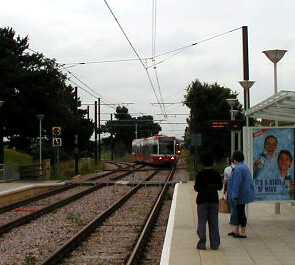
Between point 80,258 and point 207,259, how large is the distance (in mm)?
2934

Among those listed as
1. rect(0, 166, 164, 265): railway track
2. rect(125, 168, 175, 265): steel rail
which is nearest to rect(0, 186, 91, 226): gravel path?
rect(0, 166, 164, 265): railway track

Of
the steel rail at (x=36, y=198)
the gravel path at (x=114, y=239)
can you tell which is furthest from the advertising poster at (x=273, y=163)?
the steel rail at (x=36, y=198)

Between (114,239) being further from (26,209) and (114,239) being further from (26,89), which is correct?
(26,89)

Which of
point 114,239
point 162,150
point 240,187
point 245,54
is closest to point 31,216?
point 114,239

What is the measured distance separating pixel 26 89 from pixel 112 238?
36.6m

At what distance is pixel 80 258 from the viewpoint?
12750mm

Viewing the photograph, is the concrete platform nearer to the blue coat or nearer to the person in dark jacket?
the person in dark jacket

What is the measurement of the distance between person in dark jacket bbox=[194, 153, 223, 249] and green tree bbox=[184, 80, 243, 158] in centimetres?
3635

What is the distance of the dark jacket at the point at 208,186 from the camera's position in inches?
457

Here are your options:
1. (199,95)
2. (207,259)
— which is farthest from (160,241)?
(199,95)

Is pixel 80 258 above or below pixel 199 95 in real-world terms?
below

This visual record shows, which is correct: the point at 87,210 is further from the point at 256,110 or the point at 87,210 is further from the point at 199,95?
the point at 199,95

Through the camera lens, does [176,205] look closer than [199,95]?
Yes

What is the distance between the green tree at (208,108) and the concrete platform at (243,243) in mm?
29941
